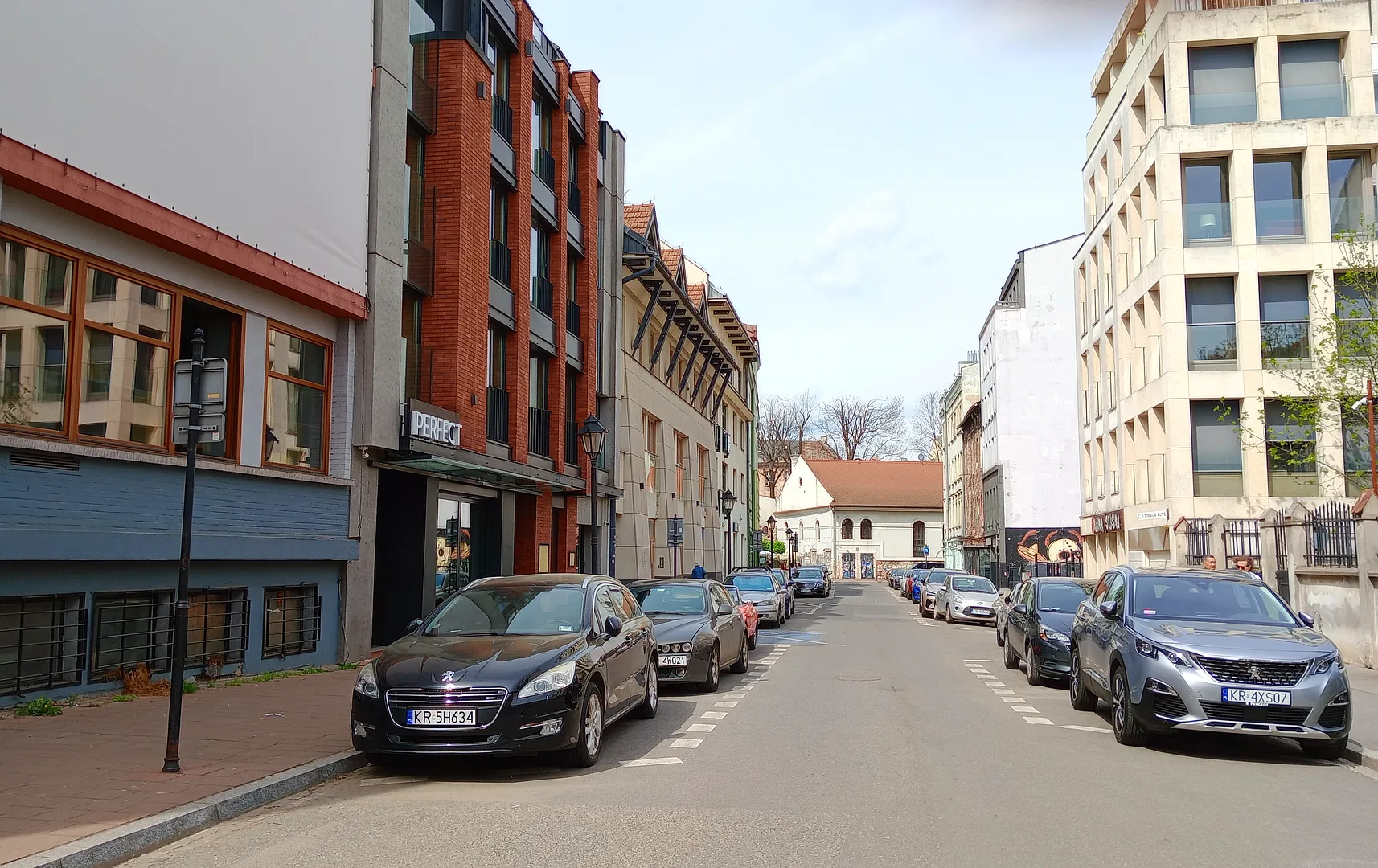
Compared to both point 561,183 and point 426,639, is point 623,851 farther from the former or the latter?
point 561,183

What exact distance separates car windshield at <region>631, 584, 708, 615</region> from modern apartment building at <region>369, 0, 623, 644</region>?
441 centimetres

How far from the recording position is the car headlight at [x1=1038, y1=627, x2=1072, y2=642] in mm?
15562

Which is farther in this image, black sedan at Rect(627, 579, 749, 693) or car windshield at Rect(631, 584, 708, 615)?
car windshield at Rect(631, 584, 708, 615)

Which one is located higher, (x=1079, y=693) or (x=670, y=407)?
(x=670, y=407)

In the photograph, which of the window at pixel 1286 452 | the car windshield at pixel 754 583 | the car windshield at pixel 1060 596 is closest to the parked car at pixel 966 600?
the car windshield at pixel 754 583

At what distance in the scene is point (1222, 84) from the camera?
32.0 meters

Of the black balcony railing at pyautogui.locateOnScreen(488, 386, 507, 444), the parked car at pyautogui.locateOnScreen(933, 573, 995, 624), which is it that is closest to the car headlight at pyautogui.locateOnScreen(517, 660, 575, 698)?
the black balcony railing at pyautogui.locateOnScreen(488, 386, 507, 444)

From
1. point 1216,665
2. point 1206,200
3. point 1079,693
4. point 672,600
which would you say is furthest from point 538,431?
point 1206,200

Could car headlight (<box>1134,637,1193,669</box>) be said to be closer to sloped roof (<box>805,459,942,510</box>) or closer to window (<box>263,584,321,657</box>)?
window (<box>263,584,321,657</box>)

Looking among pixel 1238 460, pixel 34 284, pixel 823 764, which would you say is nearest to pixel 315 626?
pixel 34 284

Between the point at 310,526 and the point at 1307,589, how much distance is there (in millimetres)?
16325

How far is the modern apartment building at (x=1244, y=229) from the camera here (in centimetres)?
3045

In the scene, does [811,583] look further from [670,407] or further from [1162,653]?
[1162,653]

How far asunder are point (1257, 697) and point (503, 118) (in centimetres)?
1916
